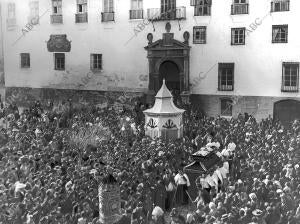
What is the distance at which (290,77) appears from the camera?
928 inches

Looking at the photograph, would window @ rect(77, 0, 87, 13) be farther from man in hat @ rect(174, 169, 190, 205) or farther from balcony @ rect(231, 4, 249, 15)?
man in hat @ rect(174, 169, 190, 205)

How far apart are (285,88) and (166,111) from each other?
8066 millimetres

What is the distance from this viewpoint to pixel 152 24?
2642 cm

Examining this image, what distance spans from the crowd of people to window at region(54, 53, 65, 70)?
1057 centimetres

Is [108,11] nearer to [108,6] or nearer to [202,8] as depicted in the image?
[108,6]

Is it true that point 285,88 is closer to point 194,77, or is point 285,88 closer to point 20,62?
point 194,77

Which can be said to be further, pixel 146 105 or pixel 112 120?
pixel 146 105

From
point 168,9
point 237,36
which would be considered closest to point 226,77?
point 237,36

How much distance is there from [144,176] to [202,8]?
15.4 metres

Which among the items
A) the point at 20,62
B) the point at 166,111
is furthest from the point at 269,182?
the point at 20,62

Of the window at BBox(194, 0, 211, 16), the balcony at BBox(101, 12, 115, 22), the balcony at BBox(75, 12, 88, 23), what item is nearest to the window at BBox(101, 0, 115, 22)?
the balcony at BBox(101, 12, 115, 22)

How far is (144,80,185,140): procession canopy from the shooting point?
1880 cm

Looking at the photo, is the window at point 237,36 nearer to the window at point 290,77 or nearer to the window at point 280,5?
the window at point 280,5

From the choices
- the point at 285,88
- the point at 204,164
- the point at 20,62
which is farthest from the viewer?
Answer: the point at 20,62
